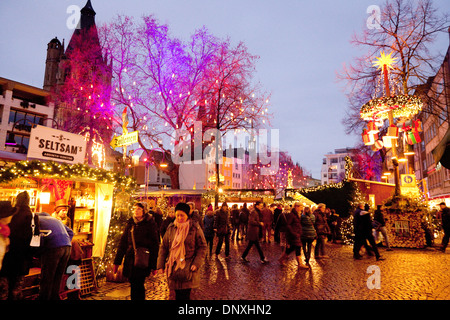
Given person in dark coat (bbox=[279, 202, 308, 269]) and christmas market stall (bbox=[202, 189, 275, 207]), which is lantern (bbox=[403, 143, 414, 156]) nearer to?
person in dark coat (bbox=[279, 202, 308, 269])

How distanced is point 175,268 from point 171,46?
62.6ft

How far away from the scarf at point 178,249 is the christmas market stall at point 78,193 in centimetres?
276

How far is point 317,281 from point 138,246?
427 cm

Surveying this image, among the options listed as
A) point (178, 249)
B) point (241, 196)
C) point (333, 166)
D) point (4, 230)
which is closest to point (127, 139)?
point (4, 230)

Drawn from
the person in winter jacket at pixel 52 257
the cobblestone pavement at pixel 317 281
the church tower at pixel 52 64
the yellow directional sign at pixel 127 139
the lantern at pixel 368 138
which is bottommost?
the cobblestone pavement at pixel 317 281

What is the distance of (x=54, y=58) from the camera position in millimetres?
62562

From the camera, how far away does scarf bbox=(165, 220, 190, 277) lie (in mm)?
3969

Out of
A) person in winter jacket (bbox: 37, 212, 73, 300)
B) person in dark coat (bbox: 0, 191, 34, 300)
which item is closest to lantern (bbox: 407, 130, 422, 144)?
person in winter jacket (bbox: 37, 212, 73, 300)

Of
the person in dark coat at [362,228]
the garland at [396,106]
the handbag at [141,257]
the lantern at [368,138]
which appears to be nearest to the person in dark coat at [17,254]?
the handbag at [141,257]

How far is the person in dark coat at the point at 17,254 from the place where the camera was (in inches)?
163

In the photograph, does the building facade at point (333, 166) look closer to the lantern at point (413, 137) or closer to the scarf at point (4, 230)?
the lantern at point (413, 137)

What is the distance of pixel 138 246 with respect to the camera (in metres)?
4.50

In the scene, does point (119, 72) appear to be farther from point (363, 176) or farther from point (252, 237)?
point (363, 176)

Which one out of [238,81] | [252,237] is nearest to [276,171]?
[238,81]
